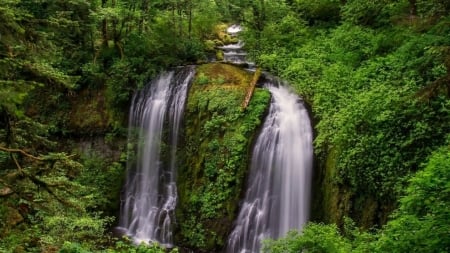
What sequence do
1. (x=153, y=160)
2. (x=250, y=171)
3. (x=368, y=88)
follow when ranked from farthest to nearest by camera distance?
(x=153, y=160)
(x=250, y=171)
(x=368, y=88)

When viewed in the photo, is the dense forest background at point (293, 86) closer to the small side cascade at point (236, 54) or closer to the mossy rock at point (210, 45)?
the mossy rock at point (210, 45)

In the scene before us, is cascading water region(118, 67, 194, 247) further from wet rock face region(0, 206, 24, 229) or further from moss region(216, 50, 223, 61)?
wet rock face region(0, 206, 24, 229)

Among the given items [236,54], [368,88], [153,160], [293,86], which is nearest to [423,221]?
[368,88]

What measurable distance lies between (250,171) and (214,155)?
52.7 inches

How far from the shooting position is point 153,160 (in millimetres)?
15828

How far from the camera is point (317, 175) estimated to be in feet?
40.2

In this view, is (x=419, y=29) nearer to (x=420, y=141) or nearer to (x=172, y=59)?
(x=420, y=141)

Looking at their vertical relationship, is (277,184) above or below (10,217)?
above

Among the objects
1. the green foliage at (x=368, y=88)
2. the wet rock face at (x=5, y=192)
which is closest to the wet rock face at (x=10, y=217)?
the wet rock face at (x=5, y=192)

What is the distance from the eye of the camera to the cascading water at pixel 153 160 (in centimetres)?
1501

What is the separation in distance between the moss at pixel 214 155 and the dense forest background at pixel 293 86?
6.57 feet

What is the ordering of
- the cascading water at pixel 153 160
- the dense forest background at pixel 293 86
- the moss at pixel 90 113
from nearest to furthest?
the dense forest background at pixel 293 86 < the cascading water at pixel 153 160 < the moss at pixel 90 113

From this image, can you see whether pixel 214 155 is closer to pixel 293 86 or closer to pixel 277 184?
pixel 277 184

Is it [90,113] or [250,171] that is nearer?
[250,171]
